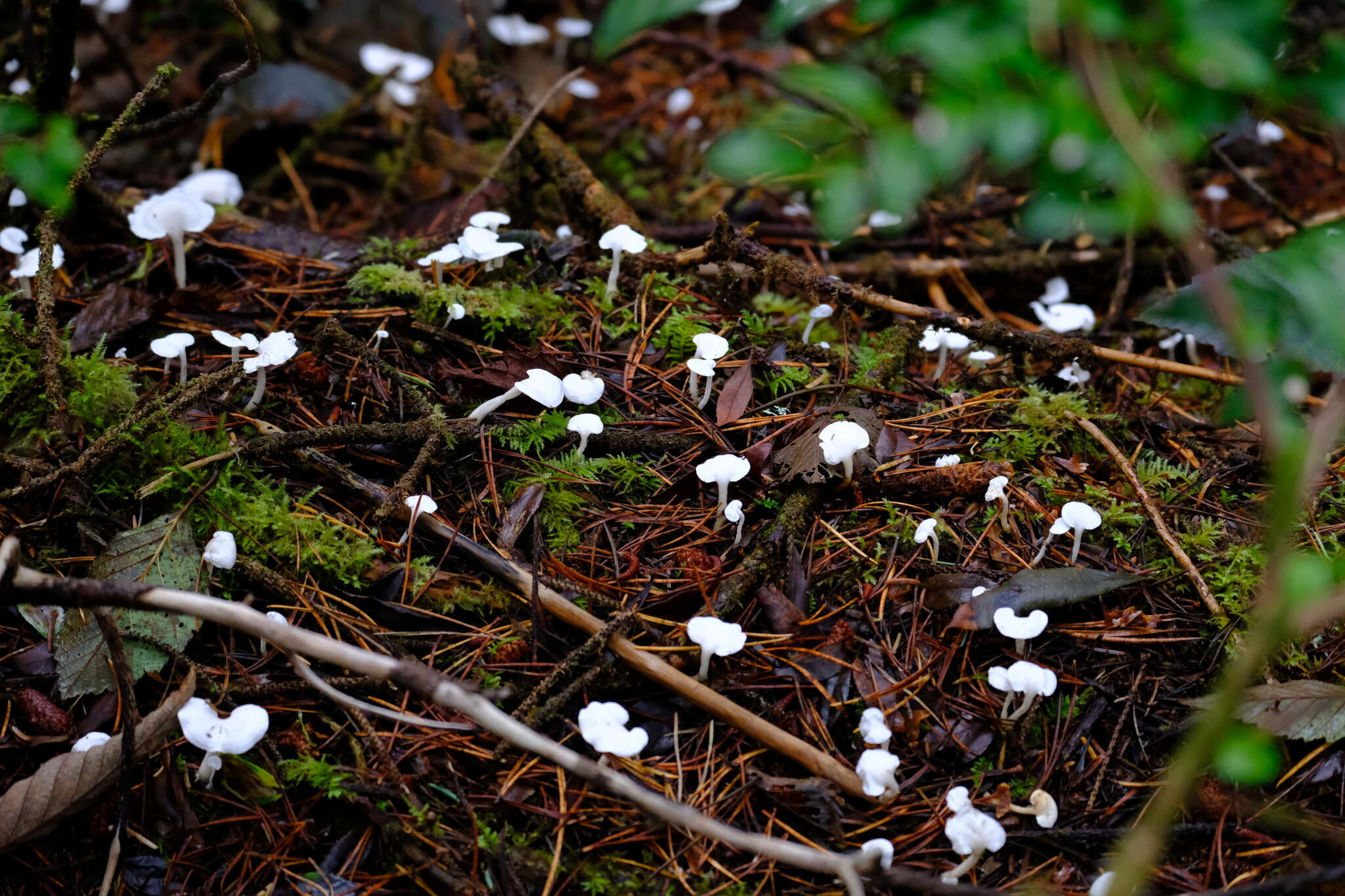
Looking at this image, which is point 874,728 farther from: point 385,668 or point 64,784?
point 64,784

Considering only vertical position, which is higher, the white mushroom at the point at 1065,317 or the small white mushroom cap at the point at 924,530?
the small white mushroom cap at the point at 924,530

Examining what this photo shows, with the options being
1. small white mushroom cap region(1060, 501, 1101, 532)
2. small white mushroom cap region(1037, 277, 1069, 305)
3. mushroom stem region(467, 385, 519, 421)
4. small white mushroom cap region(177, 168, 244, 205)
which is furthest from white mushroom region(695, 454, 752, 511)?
small white mushroom cap region(177, 168, 244, 205)

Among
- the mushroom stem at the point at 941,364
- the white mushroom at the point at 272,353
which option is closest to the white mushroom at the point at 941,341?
the mushroom stem at the point at 941,364

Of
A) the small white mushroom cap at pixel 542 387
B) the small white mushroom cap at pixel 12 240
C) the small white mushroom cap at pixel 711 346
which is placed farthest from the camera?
the small white mushroom cap at pixel 12 240

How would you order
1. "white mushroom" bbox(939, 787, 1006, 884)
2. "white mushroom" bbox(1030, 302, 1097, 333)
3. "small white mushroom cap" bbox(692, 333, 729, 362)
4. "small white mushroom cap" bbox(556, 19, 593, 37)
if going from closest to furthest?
"white mushroom" bbox(939, 787, 1006, 884)
"small white mushroom cap" bbox(692, 333, 729, 362)
"white mushroom" bbox(1030, 302, 1097, 333)
"small white mushroom cap" bbox(556, 19, 593, 37)

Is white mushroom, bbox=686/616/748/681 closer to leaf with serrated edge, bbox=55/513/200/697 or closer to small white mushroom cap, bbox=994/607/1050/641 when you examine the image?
small white mushroom cap, bbox=994/607/1050/641

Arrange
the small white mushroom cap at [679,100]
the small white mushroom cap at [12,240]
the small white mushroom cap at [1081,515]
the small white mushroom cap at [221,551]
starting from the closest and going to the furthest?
the small white mushroom cap at [221,551] → the small white mushroom cap at [1081,515] → the small white mushroom cap at [12,240] → the small white mushroom cap at [679,100]

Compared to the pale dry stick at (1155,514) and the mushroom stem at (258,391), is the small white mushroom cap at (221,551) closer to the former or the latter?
the mushroom stem at (258,391)

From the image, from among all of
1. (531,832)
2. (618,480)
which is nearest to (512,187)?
(618,480)
